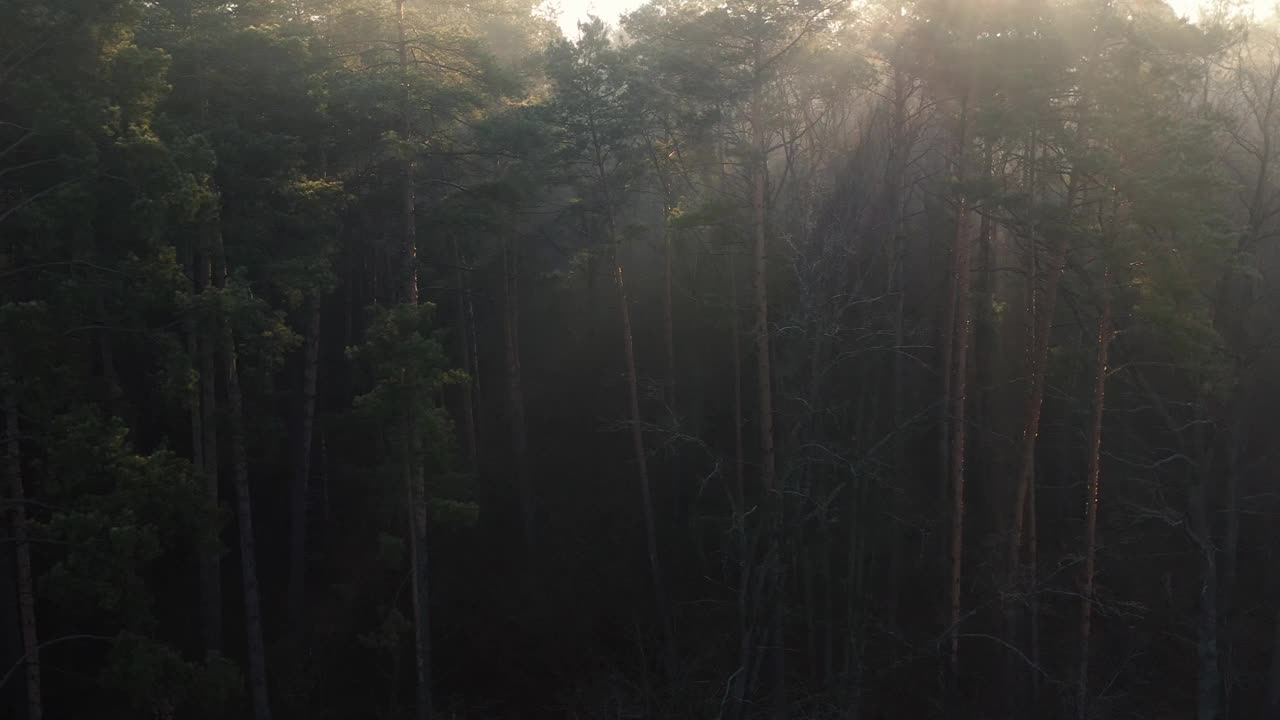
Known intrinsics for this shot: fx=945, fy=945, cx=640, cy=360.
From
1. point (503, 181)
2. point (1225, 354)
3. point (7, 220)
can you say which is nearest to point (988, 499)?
point (1225, 354)

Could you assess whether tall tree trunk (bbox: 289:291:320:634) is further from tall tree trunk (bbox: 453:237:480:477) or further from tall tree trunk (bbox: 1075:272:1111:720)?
tall tree trunk (bbox: 1075:272:1111:720)

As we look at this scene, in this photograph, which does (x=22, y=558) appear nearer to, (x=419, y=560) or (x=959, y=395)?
(x=419, y=560)

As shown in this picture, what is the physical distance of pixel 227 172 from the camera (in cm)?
1486

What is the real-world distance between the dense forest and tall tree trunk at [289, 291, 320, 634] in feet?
0.36

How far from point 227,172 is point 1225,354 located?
15.4 meters

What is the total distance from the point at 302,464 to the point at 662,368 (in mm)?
10019

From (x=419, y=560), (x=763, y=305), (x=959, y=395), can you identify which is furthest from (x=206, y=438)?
(x=959, y=395)

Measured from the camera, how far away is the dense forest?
1238 cm

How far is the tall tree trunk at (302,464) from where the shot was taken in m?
18.5

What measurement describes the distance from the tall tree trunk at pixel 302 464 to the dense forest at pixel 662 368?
11 centimetres

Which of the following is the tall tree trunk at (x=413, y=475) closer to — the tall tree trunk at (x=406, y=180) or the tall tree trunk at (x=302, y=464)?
the tall tree trunk at (x=406, y=180)

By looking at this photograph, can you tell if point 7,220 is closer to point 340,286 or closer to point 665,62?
point 665,62

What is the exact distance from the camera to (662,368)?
25.4m

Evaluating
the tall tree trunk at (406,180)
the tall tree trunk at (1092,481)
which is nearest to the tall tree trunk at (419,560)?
the tall tree trunk at (406,180)
